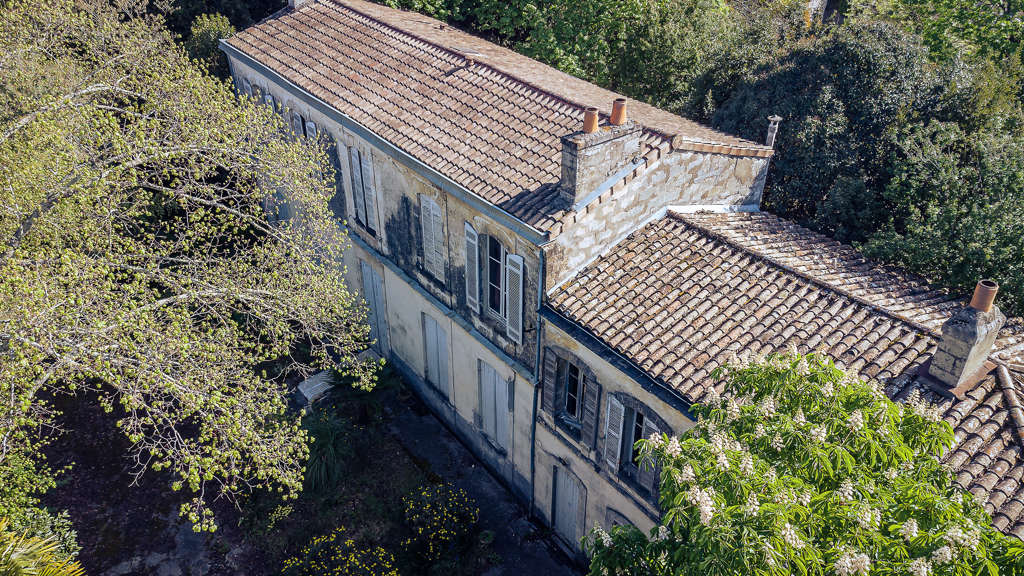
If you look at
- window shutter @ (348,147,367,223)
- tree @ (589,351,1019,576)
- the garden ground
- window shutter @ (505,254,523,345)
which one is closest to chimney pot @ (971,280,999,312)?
tree @ (589,351,1019,576)

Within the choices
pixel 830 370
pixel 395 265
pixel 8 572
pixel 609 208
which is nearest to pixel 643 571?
pixel 830 370

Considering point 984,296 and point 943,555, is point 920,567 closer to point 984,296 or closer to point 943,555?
point 943,555

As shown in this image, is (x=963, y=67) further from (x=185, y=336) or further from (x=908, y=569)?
(x=185, y=336)

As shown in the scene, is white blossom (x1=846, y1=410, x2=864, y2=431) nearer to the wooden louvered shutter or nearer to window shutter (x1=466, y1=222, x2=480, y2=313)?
window shutter (x1=466, y1=222, x2=480, y2=313)

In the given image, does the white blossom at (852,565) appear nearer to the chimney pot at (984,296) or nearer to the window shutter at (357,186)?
the chimney pot at (984,296)

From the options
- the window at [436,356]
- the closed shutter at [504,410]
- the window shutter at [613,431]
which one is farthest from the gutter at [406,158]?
the window at [436,356]

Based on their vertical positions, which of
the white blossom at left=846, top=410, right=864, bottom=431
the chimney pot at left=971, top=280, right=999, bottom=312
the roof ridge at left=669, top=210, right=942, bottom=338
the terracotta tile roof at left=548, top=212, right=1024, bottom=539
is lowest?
the terracotta tile roof at left=548, top=212, right=1024, bottom=539
